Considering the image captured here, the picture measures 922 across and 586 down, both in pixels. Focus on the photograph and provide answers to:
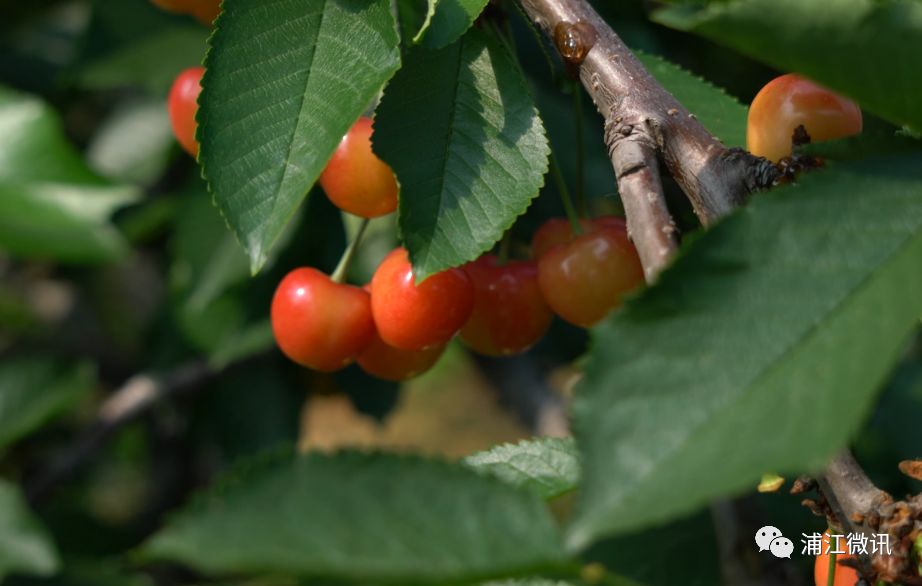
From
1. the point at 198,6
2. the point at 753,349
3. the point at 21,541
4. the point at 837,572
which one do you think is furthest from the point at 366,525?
the point at 21,541

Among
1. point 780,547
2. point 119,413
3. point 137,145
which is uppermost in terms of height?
point 780,547

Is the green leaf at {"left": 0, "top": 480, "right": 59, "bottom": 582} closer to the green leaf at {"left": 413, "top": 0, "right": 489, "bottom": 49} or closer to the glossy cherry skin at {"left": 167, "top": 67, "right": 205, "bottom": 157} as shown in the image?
the glossy cherry skin at {"left": 167, "top": 67, "right": 205, "bottom": 157}

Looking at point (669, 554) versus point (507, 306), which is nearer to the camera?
point (669, 554)

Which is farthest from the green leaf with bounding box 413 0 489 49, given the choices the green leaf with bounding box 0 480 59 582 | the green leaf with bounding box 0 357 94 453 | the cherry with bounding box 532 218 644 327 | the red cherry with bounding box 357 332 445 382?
the green leaf with bounding box 0 357 94 453

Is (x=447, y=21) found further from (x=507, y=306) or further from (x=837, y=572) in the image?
(x=837, y=572)

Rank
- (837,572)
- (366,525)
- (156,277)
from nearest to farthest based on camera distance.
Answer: (366,525) → (837,572) → (156,277)

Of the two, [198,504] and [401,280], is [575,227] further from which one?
[198,504]

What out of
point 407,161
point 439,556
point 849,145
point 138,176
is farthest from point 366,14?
point 138,176

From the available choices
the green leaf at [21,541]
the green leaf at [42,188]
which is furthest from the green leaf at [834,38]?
the green leaf at [21,541]

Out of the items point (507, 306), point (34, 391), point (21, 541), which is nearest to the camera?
point (507, 306)
